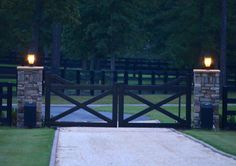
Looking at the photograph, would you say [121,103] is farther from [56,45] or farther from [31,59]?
[56,45]

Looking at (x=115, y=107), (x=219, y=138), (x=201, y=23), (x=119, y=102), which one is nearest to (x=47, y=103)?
(x=115, y=107)

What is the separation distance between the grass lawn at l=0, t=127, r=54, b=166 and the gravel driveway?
31cm

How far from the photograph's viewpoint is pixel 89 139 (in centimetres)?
1720

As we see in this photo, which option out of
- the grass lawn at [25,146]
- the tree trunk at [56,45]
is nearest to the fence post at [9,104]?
the grass lawn at [25,146]

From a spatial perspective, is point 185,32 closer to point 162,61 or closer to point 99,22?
point 99,22

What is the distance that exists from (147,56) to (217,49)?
2639cm

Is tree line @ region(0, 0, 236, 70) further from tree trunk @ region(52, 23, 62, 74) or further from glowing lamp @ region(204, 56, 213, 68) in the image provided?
glowing lamp @ region(204, 56, 213, 68)

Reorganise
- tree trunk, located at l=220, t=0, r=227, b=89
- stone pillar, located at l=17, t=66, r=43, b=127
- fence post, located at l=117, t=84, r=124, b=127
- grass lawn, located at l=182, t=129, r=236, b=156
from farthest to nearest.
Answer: tree trunk, located at l=220, t=0, r=227, b=89
fence post, located at l=117, t=84, r=124, b=127
stone pillar, located at l=17, t=66, r=43, b=127
grass lawn, located at l=182, t=129, r=236, b=156

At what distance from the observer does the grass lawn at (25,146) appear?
43.3 ft

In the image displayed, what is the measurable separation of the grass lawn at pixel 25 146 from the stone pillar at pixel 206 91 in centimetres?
447

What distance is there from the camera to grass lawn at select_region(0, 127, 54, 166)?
13.2 metres

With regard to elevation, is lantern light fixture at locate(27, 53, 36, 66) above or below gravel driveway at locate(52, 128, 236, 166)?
above

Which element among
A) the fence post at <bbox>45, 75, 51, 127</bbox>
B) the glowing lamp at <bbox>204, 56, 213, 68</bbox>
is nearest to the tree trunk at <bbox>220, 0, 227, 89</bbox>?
the glowing lamp at <bbox>204, 56, 213, 68</bbox>

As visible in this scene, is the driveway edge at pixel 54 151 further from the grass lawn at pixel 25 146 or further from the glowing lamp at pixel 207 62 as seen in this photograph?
the glowing lamp at pixel 207 62
